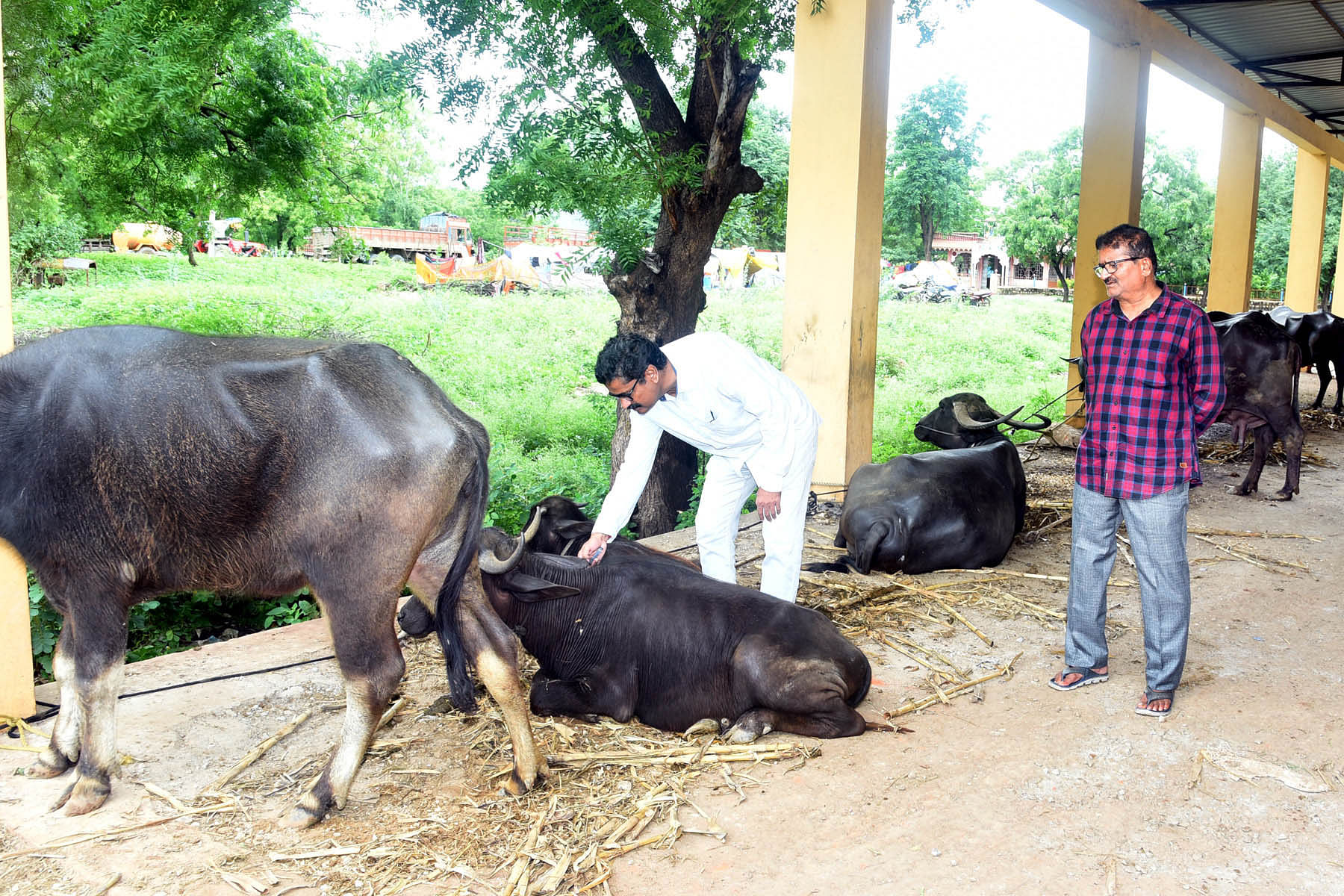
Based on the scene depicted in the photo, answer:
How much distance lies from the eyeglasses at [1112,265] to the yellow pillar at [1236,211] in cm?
1349

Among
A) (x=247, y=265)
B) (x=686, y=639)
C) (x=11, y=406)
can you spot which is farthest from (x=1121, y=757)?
(x=247, y=265)

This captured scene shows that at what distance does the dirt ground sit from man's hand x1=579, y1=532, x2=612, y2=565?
0.72 meters

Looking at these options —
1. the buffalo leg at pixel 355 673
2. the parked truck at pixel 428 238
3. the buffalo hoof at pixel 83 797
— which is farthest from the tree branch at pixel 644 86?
the parked truck at pixel 428 238

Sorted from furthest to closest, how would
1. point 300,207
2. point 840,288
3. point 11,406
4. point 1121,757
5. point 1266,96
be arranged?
point 1266,96
point 300,207
point 840,288
point 1121,757
point 11,406

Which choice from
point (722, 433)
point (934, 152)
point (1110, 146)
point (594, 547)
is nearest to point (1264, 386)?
point (1110, 146)

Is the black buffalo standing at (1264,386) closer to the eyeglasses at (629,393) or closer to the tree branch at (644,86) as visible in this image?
the tree branch at (644,86)

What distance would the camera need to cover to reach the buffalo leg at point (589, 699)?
437cm

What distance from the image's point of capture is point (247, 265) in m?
24.9

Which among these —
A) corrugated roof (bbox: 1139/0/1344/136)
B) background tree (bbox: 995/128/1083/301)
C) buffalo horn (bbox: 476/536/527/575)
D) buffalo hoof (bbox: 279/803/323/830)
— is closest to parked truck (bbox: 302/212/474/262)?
background tree (bbox: 995/128/1083/301)

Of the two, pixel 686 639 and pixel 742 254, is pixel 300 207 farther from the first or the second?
pixel 742 254

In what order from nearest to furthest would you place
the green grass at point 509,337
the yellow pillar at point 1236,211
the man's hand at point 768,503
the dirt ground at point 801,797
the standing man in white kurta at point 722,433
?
1. the dirt ground at point 801,797
2. the standing man in white kurta at point 722,433
3. the man's hand at point 768,503
4. the green grass at point 509,337
5. the yellow pillar at point 1236,211

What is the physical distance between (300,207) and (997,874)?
11.8m

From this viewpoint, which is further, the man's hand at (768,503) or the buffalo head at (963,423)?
the buffalo head at (963,423)

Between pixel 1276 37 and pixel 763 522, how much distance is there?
13719mm
